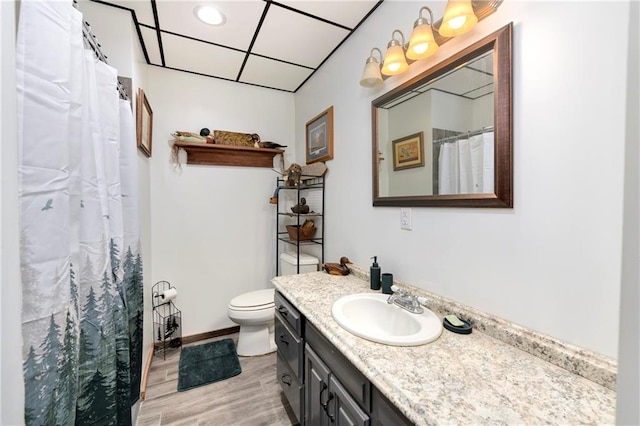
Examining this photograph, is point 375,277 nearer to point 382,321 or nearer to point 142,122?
point 382,321

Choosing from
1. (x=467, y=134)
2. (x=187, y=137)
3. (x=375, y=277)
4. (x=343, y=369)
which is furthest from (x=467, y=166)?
(x=187, y=137)

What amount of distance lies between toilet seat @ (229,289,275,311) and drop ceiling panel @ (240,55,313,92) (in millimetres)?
2000

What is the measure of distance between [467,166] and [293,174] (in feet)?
5.26

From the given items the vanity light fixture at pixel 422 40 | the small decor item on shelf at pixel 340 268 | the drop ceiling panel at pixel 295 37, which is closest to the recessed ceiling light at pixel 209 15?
the drop ceiling panel at pixel 295 37

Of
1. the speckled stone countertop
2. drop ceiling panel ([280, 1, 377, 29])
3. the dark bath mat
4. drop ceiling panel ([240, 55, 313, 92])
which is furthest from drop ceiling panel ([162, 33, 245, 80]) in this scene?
the dark bath mat

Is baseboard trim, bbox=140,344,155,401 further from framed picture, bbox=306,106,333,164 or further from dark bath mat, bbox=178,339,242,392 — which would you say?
framed picture, bbox=306,106,333,164

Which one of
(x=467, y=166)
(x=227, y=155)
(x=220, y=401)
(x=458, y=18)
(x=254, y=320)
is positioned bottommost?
(x=220, y=401)

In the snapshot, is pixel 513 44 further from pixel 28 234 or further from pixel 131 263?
pixel 131 263

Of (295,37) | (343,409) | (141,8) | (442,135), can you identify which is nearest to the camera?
Result: (343,409)

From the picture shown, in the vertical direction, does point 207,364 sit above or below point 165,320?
below

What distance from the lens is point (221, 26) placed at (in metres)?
1.70

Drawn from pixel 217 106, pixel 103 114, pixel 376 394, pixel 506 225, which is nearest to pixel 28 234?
pixel 103 114

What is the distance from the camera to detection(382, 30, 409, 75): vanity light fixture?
129 centimetres

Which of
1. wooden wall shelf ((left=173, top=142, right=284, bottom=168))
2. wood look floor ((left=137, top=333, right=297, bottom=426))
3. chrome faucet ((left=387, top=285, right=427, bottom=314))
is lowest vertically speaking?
wood look floor ((left=137, top=333, right=297, bottom=426))
